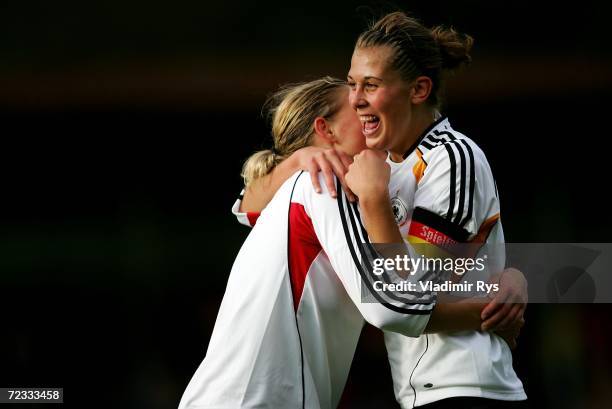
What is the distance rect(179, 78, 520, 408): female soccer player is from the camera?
7.62 ft

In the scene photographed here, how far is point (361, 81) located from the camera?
267cm

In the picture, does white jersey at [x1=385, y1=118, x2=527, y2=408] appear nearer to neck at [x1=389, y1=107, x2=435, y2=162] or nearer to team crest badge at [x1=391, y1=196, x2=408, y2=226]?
team crest badge at [x1=391, y1=196, x2=408, y2=226]

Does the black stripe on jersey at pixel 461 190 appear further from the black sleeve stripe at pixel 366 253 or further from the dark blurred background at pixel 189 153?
the dark blurred background at pixel 189 153

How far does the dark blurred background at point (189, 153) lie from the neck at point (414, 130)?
2.83m

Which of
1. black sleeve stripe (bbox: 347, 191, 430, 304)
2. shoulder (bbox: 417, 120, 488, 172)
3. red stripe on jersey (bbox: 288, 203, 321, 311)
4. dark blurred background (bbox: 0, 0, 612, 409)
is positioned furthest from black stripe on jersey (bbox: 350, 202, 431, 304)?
dark blurred background (bbox: 0, 0, 612, 409)

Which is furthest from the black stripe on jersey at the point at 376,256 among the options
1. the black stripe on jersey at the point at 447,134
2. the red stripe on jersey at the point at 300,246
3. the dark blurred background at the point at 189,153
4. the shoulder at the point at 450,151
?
the dark blurred background at the point at 189,153

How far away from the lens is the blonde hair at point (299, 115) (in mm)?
2725

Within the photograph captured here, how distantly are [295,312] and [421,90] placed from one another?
75cm

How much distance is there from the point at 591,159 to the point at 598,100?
374mm

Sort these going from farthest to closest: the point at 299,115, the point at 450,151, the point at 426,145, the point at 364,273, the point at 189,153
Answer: the point at 189,153
the point at 299,115
the point at 426,145
the point at 450,151
the point at 364,273

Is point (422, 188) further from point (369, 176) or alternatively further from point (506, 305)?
point (506, 305)

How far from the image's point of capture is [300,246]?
7.86 ft

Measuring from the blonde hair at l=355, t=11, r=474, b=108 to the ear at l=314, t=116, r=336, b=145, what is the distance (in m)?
0.23

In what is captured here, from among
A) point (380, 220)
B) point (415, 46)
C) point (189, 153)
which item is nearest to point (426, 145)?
point (415, 46)
